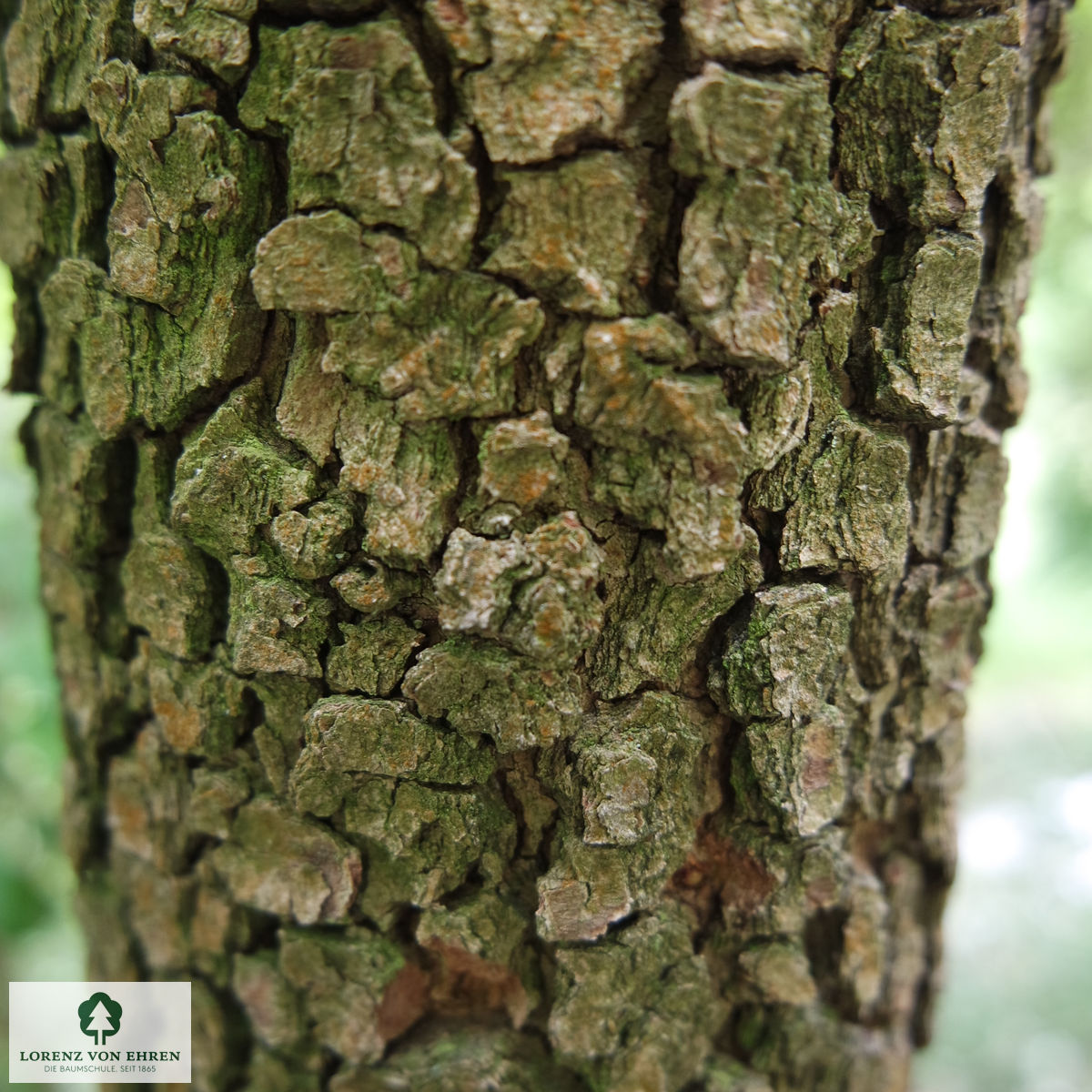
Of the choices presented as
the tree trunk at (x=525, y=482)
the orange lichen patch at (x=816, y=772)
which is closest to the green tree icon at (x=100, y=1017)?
the tree trunk at (x=525, y=482)

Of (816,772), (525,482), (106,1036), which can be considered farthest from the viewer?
(106,1036)

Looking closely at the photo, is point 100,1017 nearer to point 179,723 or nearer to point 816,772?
point 179,723

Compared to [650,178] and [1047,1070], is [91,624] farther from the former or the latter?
[1047,1070]

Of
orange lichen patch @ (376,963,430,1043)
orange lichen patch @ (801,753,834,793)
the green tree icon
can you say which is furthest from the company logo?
orange lichen patch @ (801,753,834,793)

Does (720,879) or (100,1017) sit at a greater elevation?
(720,879)

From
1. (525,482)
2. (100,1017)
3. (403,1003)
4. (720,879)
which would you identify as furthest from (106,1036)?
(525,482)

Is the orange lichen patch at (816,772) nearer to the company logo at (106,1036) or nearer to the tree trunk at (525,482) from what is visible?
the tree trunk at (525,482)

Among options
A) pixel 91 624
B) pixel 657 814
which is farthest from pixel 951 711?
pixel 91 624
